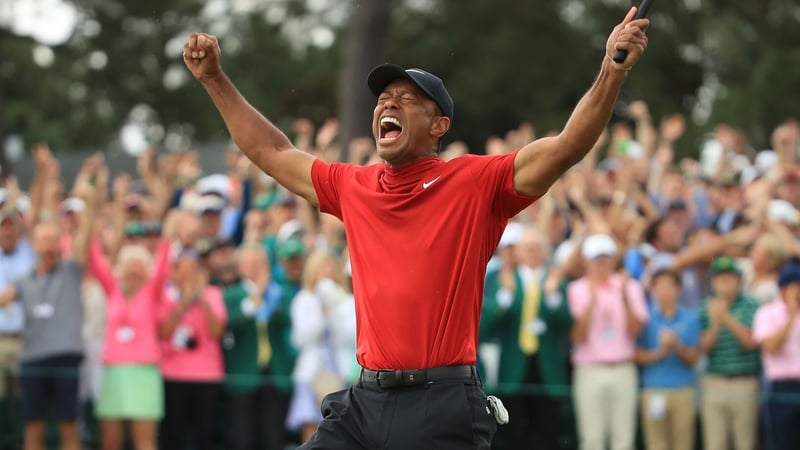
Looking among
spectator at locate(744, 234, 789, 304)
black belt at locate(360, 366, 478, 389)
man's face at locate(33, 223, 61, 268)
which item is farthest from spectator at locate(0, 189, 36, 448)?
black belt at locate(360, 366, 478, 389)

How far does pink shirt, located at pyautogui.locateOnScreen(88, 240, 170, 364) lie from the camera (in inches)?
478

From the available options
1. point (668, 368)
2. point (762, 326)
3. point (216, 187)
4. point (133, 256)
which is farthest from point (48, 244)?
point (762, 326)

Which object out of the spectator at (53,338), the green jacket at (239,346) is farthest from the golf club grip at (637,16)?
the green jacket at (239,346)

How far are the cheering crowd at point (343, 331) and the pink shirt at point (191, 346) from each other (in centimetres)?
2

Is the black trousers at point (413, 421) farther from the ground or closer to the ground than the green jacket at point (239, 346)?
closer to the ground

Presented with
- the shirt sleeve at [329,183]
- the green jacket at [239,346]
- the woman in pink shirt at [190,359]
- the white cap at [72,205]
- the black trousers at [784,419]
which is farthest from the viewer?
the white cap at [72,205]

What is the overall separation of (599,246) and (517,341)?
1.05 m

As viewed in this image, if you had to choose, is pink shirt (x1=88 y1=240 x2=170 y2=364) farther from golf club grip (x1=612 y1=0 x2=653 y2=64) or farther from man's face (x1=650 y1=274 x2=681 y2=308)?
golf club grip (x1=612 y1=0 x2=653 y2=64)

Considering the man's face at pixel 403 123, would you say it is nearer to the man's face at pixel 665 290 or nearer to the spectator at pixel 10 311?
the man's face at pixel 665 290

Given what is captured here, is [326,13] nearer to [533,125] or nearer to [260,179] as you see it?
[533,125]

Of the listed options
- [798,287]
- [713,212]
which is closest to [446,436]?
[798,287]

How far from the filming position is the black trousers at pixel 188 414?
12.3 meters

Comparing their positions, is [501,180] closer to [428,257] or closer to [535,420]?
→ [428,257]

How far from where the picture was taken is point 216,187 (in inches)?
562
